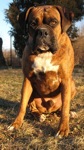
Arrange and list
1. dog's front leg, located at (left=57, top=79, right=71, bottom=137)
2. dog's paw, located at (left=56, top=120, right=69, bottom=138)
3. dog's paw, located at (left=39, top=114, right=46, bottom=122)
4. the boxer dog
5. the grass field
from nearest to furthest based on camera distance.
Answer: the grass field
dog's paw, located at (left=56, top=120, right=69, bottom=138)
dog's front leg, located at (left=57, top=79, right=71, bottom=137)
the boxer dog
dog's paw, located at (left=39, top=114, right=46, bottom=122)

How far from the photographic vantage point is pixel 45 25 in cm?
455

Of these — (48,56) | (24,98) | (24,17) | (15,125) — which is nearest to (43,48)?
(48,56)

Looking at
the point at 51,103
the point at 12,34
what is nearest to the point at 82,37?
the point at 12,34

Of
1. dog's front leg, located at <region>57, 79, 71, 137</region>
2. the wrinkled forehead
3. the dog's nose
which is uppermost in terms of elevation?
the wrinkled forehead

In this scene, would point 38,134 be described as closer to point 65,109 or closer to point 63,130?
point 63,130

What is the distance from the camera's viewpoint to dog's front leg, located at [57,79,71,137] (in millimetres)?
4388

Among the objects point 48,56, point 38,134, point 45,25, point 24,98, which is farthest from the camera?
point 24,98

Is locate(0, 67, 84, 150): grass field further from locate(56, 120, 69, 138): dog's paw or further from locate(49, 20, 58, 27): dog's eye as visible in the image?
locate(49, 20, 58, 27): dog's eye

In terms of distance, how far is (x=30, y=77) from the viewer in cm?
492

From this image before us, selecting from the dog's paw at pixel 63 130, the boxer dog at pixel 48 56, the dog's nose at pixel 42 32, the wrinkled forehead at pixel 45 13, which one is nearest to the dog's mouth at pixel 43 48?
the boxer dog at pixel 48 56

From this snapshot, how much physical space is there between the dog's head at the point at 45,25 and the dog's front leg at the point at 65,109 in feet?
1.78

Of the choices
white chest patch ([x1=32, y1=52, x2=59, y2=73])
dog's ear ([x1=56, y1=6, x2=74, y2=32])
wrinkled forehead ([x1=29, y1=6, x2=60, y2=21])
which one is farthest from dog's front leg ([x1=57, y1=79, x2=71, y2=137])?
wrinkled forehead ([x1=29, y1=6, x2=60, y2=21])

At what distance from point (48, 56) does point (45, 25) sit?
1.53ft

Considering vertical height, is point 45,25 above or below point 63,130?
above
